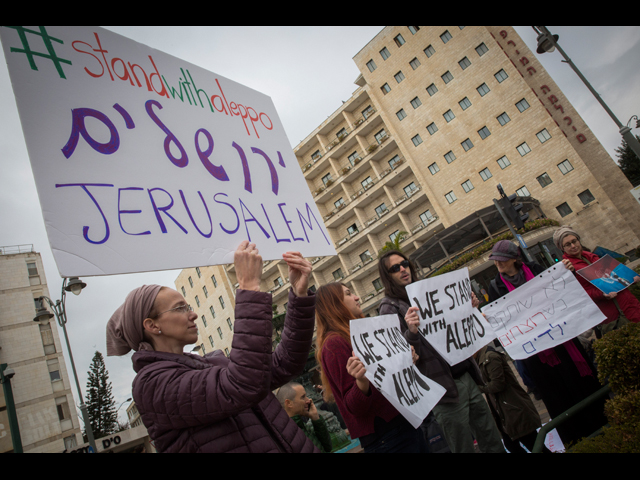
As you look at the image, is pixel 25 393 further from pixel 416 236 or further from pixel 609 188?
pixel 609 188

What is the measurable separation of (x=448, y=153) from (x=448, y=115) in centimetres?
300

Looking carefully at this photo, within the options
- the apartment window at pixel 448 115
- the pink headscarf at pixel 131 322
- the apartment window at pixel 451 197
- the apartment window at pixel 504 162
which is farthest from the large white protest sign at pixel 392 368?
the apartment window at pixel 448 115

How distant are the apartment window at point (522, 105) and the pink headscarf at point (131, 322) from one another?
30.0 meters

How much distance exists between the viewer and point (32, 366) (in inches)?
1214

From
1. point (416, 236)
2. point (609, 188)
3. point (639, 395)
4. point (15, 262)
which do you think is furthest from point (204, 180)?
point (15, 262)

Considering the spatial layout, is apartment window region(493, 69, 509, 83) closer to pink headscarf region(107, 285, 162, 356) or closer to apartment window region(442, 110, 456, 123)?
apartment window region(442, 110, 456, 123)

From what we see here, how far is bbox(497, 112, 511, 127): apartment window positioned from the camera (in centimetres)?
2639

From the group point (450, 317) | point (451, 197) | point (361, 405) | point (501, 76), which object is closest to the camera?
point (361, 405)

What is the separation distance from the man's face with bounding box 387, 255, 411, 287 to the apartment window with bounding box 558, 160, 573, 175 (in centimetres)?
2637

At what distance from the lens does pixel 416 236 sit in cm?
2889

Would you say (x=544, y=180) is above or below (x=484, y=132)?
Result: below

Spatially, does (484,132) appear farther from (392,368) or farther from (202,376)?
(202,376)

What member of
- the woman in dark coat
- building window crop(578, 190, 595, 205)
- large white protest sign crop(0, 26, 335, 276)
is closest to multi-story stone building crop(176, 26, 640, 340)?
building window crop(578, 190, 595, 205)

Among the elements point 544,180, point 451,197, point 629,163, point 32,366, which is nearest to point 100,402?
point 32,366
